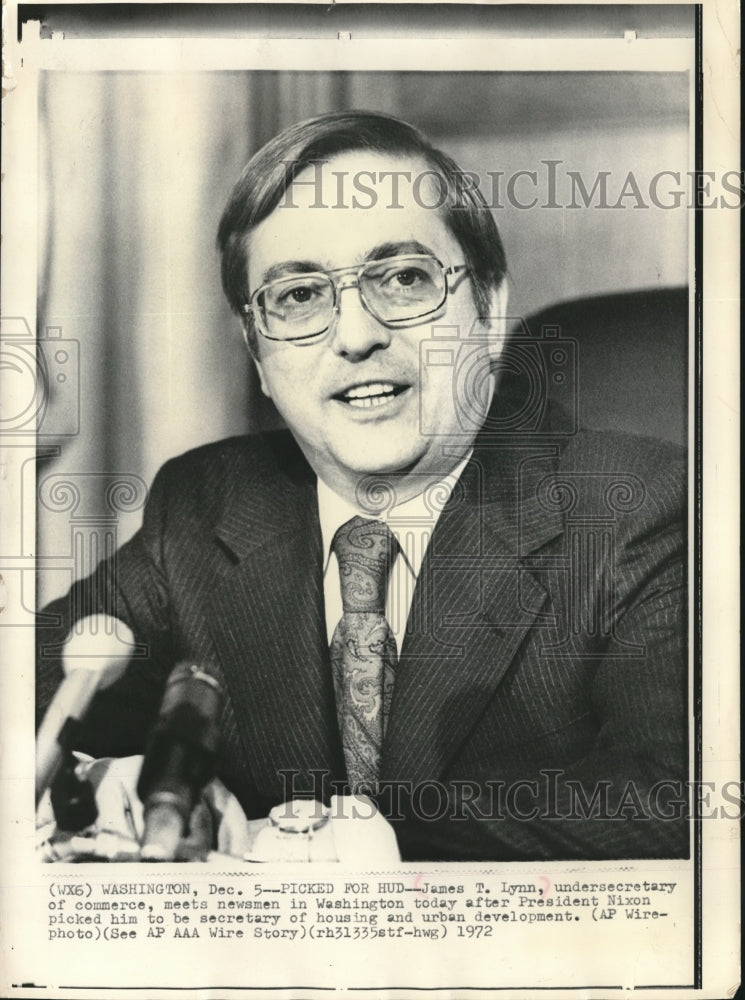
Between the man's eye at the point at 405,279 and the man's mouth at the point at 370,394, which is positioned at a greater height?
the man's eye at the point at 405,279

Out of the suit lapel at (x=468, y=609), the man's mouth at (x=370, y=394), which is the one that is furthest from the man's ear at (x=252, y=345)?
the suit lapel at (x=468, y=609)

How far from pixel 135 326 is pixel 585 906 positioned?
4.10ft

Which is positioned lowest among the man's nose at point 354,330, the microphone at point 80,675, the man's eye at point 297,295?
the microphone at point 80,675

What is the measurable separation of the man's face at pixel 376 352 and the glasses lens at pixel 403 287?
2 centimetres

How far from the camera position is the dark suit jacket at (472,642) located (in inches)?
52.7

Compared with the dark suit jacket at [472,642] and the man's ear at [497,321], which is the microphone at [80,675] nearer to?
the dark suit jacket at [472,642]

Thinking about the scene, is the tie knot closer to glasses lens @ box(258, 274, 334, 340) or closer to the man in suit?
the man in suit

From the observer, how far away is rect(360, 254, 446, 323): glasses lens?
134 centimetres

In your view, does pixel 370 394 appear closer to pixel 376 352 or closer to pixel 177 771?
pixel 376 352

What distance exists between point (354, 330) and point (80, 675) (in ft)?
2.46

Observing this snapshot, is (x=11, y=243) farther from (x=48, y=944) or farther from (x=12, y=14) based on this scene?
(x=48, y=944)

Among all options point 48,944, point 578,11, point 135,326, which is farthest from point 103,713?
point 578,11

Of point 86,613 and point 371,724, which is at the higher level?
point 86,613

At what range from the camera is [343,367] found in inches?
52.9
